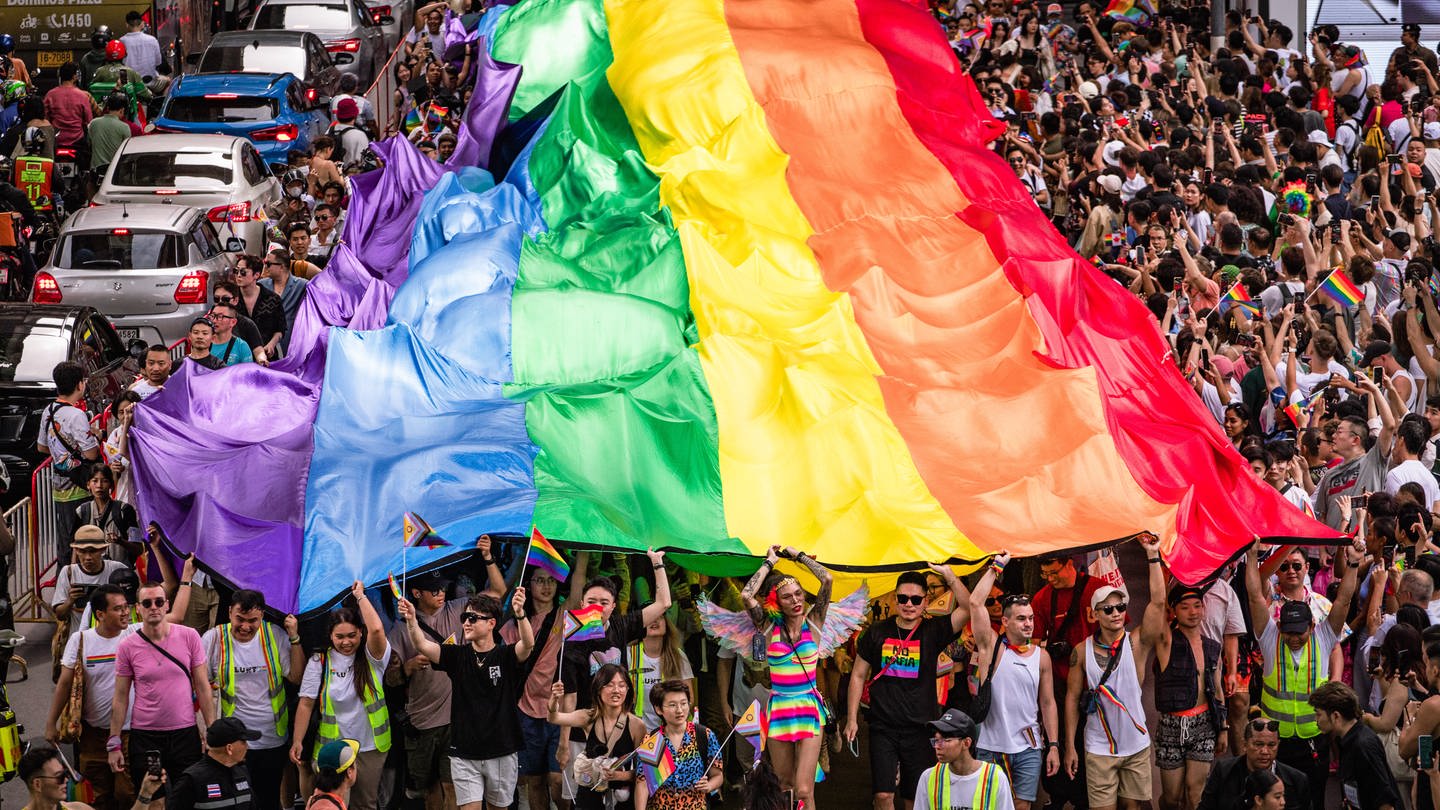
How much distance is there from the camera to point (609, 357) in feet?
43.3

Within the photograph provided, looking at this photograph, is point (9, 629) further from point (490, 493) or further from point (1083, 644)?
point (1083, 644)

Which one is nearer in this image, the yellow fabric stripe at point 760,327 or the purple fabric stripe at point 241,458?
the purple fabric stripe at point 241,458

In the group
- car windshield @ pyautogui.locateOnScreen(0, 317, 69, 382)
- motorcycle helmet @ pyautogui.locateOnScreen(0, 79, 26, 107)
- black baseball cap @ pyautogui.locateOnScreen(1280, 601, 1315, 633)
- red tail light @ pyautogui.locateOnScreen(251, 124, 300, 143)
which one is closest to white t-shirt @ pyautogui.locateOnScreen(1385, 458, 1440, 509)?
black baseball cap @ pyautogui.locateOnScreen(1280, 601, 1315, 633)

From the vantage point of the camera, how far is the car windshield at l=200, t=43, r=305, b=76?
22.5m

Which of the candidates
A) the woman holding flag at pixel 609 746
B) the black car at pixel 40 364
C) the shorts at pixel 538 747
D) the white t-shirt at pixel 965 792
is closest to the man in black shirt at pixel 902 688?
the white t-shirt at pixel 965 792

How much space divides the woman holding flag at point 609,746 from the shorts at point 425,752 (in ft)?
3.04

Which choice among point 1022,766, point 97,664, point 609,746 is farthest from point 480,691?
point 1022,766

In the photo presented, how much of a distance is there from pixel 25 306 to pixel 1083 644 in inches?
367

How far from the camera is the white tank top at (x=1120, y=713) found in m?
10.5

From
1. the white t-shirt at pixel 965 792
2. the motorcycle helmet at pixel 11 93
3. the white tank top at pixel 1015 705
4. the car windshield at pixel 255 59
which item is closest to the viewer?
the white t-shirt at pixel 965 792

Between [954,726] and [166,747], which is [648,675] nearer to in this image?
[954,726]

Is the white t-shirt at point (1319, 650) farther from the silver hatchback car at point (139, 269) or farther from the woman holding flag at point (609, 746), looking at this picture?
the silver hatchback car at point (139, 269)

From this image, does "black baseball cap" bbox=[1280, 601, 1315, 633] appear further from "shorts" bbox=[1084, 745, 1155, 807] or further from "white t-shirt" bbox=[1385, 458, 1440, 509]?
"white t-shirt" bbox=[1385, 458, 1440, 509]

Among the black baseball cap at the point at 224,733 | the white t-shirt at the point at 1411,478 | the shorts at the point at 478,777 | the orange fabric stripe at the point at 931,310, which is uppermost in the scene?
the white t-shirt at the point at 1411,478
